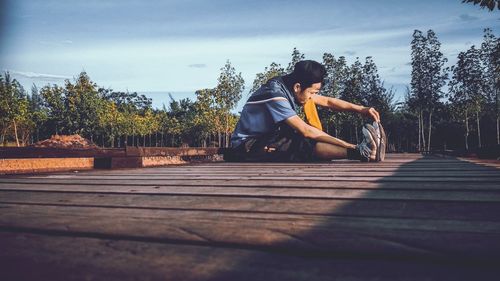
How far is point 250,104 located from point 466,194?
2.95 metres

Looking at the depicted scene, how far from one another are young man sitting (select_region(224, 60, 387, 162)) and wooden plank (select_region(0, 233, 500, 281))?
10.2 ft

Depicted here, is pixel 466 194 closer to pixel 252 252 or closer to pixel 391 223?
pixel 391 223

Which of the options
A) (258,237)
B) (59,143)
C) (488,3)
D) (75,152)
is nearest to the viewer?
(258,237)

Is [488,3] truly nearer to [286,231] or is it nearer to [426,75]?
[286,231]

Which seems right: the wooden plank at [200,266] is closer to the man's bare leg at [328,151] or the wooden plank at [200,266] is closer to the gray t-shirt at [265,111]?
the gray t-shirt at [265,111]

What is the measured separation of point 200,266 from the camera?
2.14 ft

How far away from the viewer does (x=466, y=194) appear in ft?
4.65

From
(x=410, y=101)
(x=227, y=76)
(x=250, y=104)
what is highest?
(x=227, y=76)

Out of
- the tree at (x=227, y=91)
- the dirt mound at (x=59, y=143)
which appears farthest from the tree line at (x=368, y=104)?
the dirt mound at (x=59, y=143)

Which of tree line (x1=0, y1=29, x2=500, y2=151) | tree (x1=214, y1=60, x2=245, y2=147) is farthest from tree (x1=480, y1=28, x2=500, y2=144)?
tree (x1=214, y1=60, x2=245, y2=147)

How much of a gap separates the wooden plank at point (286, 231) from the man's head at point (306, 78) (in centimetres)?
320

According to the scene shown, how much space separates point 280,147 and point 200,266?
3.59 m

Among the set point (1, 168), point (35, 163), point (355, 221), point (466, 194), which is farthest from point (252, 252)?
point (35, 163)

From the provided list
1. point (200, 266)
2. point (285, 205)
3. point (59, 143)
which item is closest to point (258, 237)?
point (200, 266)
